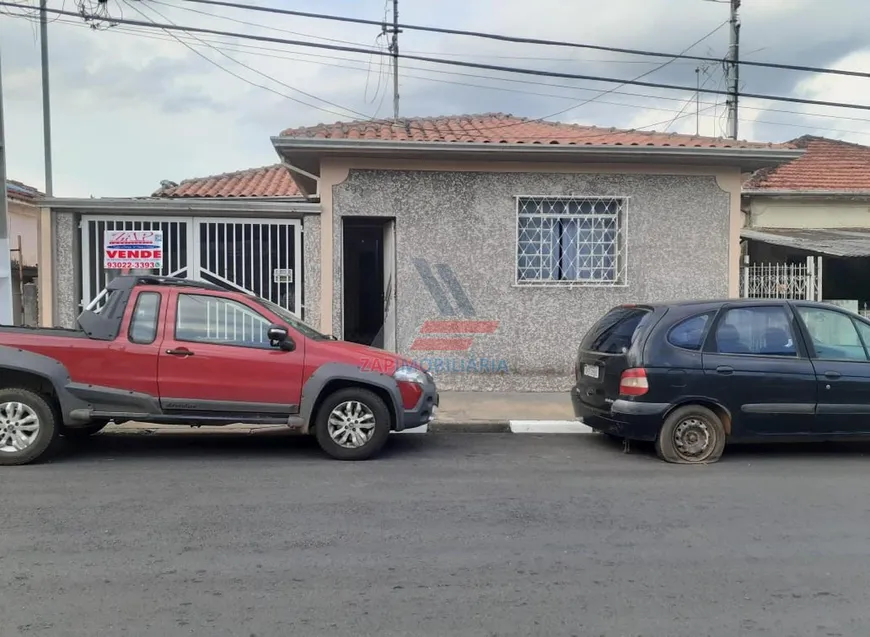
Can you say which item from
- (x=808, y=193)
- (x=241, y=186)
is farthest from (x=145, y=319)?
(x=808, y=193)

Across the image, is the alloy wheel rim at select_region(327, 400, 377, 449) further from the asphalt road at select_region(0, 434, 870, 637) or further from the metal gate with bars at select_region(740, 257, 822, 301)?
the metal gate with bars at select_region(740, 257, 822, 301)

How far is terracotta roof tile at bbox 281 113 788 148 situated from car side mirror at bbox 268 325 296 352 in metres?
4.54

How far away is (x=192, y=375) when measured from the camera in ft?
22.9

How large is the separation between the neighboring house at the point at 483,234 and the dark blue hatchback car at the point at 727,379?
4165 mm

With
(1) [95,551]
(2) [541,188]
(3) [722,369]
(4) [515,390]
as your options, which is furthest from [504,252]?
(1) [95,551]

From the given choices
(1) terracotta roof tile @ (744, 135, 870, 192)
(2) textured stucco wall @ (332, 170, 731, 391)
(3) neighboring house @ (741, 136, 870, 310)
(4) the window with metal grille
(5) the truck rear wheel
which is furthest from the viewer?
(1) terracotta roof tile @ (744, 135, 870, 192)

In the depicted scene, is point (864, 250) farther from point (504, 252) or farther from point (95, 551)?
point (95, 551)

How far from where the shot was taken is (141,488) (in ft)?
20.0

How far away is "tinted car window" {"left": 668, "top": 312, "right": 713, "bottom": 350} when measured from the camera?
23.7 feet

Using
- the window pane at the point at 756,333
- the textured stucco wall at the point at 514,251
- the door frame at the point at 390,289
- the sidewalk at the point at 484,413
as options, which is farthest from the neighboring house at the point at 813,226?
the door frame at the point at 390,289

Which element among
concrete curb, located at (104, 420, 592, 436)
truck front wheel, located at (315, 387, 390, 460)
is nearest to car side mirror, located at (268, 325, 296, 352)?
truck front wheel, located at (315, 387, 390, 460)

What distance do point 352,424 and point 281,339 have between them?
110 centimetres

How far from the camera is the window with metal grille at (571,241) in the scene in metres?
11.7

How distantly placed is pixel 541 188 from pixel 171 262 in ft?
19.5
